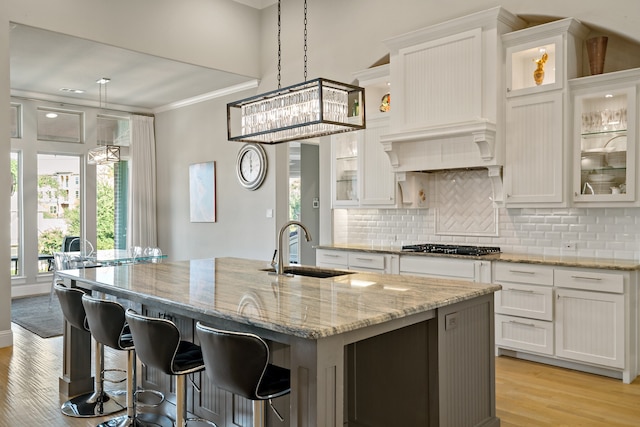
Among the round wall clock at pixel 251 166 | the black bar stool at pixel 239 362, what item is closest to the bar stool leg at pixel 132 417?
the black bar stool at pixel 239 362

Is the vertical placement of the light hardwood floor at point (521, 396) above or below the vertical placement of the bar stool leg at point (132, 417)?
below

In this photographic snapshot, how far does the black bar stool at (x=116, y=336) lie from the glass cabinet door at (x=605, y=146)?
3604 millimetres

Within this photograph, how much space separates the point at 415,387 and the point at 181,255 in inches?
263

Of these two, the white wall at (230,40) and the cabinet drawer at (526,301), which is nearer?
the cabinet drawer at (526,301)

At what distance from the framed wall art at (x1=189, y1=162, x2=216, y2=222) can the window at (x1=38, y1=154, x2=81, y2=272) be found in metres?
1.94

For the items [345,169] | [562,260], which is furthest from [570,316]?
[345,169]

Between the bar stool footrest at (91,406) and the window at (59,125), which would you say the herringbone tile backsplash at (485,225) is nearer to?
the bar stool footrest at (91,406)

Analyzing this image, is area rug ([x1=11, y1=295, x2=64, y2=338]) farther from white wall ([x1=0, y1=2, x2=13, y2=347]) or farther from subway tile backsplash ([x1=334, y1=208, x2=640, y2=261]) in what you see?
subway tile backsplash ([x1=334, y1=208, x2=640, y2=261])

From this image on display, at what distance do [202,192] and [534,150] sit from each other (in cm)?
530

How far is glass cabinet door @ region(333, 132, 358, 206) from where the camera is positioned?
5.95 meters

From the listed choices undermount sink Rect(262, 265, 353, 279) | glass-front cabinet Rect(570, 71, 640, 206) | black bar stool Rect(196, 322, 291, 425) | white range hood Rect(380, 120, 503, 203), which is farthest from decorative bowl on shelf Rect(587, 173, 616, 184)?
black bar stool Rect(196, 322, 291, 425)

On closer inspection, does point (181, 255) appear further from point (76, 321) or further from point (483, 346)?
point (483, 346)

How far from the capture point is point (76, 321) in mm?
3301

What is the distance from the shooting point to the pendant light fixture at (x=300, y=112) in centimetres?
315
